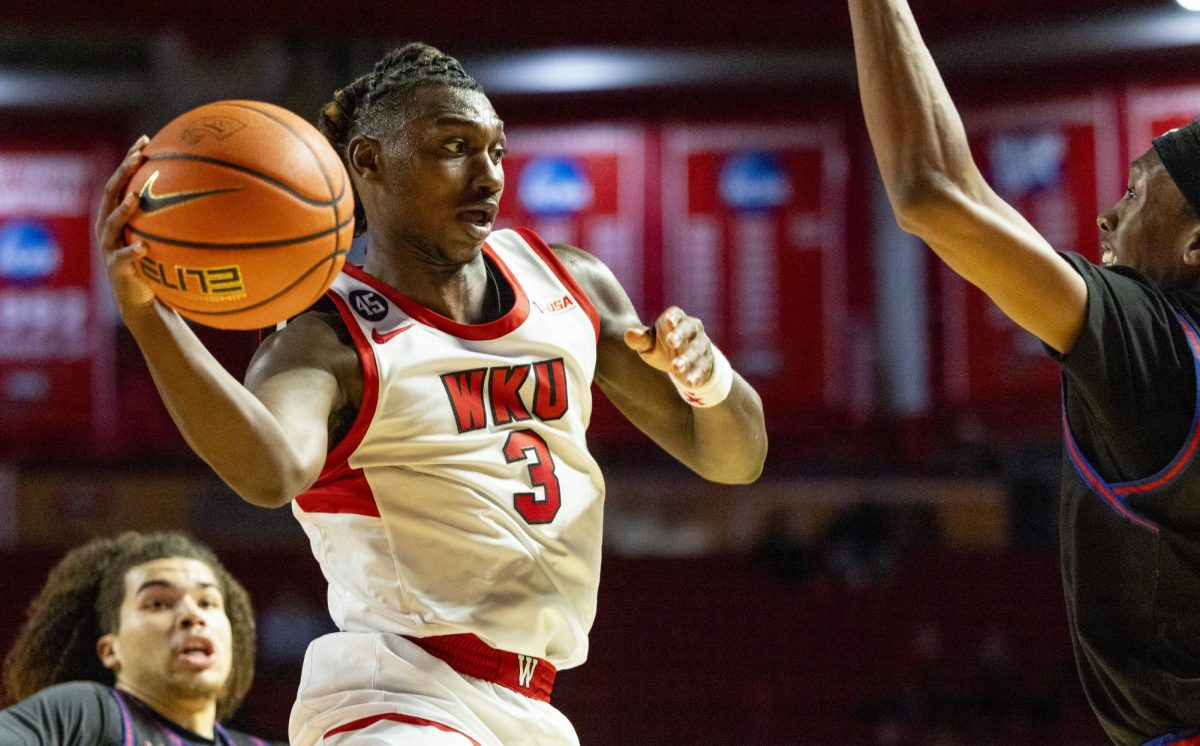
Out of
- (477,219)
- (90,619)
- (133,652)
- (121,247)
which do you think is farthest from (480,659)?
(90,619)

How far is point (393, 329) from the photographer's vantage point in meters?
2.71

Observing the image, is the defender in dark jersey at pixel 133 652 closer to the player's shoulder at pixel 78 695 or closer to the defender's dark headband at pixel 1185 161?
the player's shoulder at pixel 78 695

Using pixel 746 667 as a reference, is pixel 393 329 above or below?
above

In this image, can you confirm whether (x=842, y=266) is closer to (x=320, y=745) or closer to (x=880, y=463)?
(x=880, y=463)

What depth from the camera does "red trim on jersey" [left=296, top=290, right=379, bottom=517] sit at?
2.59m

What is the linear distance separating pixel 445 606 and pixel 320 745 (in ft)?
1.14

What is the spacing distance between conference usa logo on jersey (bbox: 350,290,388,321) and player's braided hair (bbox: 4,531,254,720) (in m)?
1.71

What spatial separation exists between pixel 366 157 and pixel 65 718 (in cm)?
176

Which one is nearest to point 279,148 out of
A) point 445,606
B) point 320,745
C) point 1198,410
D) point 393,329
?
point 393,329

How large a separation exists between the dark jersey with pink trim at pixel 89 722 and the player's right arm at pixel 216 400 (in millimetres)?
1567

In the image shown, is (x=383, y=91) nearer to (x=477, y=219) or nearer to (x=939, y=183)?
(x=477, y=219)

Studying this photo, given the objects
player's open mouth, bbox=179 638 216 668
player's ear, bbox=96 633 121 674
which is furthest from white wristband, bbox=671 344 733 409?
player's ear, bbox=96 633 121 674

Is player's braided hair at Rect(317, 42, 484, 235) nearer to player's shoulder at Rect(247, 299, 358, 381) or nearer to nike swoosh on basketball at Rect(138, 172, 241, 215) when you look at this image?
player's shoulder at Rect(247, 299, 358, 381)

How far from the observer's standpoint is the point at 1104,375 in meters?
2.22
